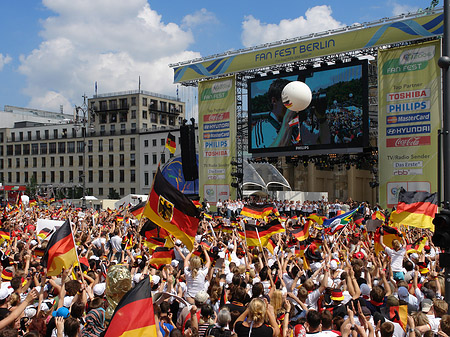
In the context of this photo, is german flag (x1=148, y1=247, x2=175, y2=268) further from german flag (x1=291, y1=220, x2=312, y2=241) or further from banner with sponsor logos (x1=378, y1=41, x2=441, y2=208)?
banner with sponsor logos (x1=378, y1=41, x2=441, y2=208)

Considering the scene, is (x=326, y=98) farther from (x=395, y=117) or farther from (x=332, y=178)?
(x=332, y=178)

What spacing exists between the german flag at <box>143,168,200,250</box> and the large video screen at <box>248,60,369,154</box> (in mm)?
21749

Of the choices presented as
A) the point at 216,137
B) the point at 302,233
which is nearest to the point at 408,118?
the point at 216,137

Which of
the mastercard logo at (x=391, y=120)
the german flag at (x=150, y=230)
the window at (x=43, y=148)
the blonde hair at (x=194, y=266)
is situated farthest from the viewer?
the window at (x=43, y=148)

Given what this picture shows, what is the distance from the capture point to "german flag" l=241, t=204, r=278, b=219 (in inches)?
601

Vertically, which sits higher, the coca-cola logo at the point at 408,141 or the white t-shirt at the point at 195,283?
the coca-cola logo at the point at 408,141

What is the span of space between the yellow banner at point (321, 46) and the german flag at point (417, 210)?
1729cm

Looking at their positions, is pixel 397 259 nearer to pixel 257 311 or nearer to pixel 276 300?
pixel 276 300

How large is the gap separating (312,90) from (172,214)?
2355 cm

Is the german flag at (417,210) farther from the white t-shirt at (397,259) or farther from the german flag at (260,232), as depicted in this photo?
the german flag at (260,232)

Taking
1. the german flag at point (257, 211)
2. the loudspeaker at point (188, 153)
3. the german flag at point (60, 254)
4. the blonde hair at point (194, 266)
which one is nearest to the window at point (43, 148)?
the loudspeaker at point (188, 153)

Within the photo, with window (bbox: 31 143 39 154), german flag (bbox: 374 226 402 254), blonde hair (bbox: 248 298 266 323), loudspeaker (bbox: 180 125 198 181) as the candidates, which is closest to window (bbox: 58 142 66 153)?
window (bbox: 31 143 39 154)

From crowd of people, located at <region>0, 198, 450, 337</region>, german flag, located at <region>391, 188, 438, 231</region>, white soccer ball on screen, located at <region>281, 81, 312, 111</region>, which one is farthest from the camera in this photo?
white soccer ball on screen, located at <region>281, 81, 312, 111</region>

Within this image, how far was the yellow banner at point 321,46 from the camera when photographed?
27188 millimetres
